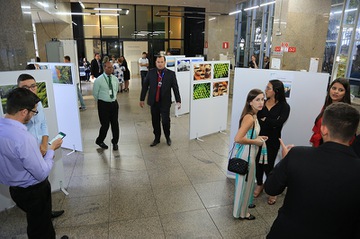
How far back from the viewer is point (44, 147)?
2609mm

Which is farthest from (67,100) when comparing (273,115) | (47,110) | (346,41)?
(346,41)

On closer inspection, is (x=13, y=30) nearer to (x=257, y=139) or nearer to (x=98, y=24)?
(x=257, y=139)

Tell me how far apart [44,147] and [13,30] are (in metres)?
3.18

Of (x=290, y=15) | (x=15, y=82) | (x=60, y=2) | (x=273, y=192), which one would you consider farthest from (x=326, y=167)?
(x=60, y=2)

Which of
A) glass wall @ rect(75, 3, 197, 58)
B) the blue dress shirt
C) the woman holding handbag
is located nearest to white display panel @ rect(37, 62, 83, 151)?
the blue dress shirt

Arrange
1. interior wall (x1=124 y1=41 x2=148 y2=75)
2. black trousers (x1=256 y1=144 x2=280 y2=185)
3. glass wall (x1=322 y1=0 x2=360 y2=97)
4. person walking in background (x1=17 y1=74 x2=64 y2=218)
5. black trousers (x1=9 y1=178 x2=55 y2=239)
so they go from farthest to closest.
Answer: interior wall (x1=124 y1=41 x2=148 y2=75), glass wall (x1=322 y1=0 x2=360 y2=97), black trousers (x1=256 y1=144 x2=280 y2=185), person walking in background (x1=17 y1=74 x2=64 y2=218), black trousers (x1=9 y1=178 x2=55 y2=239)

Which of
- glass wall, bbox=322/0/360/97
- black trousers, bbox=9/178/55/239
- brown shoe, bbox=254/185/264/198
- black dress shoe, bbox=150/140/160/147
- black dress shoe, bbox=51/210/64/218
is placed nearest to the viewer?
black trousers, bbox=9/178/55/239

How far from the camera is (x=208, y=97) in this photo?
18.2 ft

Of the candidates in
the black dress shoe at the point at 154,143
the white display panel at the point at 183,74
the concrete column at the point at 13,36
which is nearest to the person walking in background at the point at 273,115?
the black dress shoe at the point at 154,143

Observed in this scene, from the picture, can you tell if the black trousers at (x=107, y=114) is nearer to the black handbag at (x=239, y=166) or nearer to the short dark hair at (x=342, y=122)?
the black handbag at (x=239, y=166)

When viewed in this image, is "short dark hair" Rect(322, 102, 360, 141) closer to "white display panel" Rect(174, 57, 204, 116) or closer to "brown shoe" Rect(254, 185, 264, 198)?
"brown shoe" Rect(254, 185, 264, 198)

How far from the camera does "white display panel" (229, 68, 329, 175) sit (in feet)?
10.6

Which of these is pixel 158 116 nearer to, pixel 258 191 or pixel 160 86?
pixel 160 86

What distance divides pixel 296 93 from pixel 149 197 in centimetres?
237
